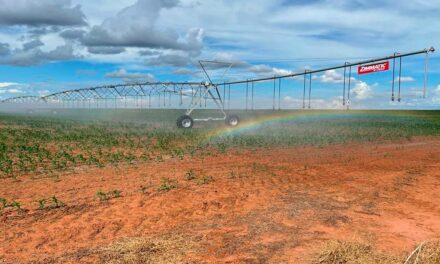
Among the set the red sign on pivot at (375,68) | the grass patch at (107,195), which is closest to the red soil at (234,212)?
the grass patch at (107,195)

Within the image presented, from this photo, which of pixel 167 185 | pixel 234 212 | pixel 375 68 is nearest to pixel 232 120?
pixel 375 68

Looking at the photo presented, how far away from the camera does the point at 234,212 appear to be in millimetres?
9227

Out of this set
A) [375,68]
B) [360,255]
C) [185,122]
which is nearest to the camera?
[360,255]

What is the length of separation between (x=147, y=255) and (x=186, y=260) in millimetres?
662

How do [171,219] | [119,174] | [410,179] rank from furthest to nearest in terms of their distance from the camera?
[119,174] → [410,179] → [171,219]

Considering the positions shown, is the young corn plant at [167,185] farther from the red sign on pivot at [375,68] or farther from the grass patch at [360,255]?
the red sign on pivot at [375,68]

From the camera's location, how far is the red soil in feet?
23.7

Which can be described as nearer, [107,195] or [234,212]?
[234,212]

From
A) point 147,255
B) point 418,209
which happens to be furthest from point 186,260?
point 418,209

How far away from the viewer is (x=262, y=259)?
6598 millimetres

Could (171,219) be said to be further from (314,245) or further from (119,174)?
(119,174)

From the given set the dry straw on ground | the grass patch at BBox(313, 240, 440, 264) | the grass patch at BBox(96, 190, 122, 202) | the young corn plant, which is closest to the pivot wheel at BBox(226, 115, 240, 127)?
the young corn plant

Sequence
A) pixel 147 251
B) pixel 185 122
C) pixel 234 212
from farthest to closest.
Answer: pixel 185 122, pixel 234 212, pixel 147 251

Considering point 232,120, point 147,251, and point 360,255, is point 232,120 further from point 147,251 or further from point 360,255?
point 360,255
